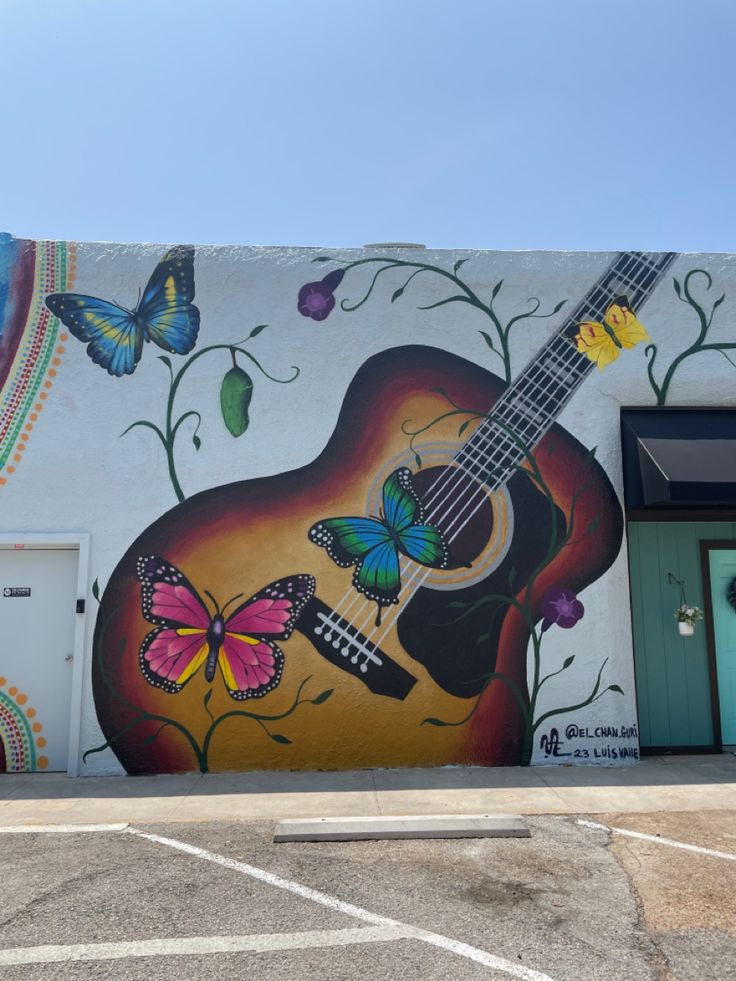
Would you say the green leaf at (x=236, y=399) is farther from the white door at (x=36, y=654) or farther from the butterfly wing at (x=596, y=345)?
the butterfly wing at (x=596, y=345)

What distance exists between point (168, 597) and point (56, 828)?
2.38 meters

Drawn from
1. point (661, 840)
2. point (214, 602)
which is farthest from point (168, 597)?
point (661, 840)

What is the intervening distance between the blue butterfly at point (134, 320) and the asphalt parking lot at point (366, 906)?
4.69 meters

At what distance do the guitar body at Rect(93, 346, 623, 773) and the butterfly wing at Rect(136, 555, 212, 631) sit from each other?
0.09m

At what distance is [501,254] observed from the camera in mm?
8164

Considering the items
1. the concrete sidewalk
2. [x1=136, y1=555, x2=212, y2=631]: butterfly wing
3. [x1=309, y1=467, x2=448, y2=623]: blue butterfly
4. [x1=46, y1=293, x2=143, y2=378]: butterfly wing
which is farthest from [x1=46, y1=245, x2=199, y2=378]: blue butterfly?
the concrete sidewalk

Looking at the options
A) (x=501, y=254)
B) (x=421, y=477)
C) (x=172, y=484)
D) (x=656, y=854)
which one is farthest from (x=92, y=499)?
(x=656, y=854)

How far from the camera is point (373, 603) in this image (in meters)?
7.51

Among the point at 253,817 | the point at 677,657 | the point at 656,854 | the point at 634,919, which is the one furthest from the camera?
the point at 677,657

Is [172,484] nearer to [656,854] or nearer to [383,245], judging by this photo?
[383,245]

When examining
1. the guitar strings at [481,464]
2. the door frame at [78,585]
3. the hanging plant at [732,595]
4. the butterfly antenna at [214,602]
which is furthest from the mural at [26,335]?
the hanging plant at [732,595]

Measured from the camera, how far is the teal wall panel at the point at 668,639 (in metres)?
7.86

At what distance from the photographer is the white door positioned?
24.2 feet

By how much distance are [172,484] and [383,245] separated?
3.53m
